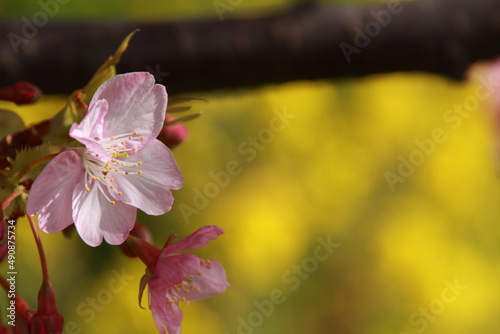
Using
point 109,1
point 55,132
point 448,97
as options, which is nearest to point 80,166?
point 55,132

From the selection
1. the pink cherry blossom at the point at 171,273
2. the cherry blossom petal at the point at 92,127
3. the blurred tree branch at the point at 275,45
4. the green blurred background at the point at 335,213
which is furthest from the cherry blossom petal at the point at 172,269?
the green blurred background at the point at 335,213

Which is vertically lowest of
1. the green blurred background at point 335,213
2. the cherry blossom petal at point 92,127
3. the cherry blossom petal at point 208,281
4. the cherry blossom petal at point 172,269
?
the green blurred background at point 335,213

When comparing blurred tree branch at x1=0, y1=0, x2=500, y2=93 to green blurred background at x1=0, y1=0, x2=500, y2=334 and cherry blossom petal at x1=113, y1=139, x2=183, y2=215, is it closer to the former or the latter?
cherry blossom petal at x1=113, y1=139, x2=183, y2=215

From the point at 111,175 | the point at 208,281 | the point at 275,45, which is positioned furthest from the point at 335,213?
the point at 111,175

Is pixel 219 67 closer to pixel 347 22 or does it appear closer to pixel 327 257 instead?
pixel 347 22

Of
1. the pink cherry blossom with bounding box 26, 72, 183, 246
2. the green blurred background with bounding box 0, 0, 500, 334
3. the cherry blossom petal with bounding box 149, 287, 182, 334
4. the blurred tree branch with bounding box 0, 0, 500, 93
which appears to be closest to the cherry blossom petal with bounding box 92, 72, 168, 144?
the pink cherry blossom with bounding box 26, 72, 183, 246

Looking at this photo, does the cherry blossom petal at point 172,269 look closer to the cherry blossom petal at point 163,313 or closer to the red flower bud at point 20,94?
the cherry blossom petal at point 163,313
